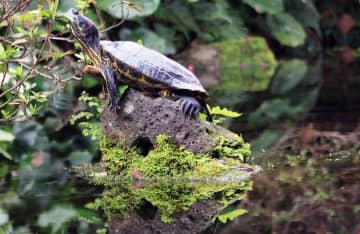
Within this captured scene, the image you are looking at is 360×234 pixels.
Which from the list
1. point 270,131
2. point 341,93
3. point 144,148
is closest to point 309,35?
point 341,93

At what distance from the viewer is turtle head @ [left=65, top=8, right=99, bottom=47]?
5137mm

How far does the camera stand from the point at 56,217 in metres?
4.07

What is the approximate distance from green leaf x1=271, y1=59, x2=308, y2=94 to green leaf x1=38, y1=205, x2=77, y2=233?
7076 millimetres

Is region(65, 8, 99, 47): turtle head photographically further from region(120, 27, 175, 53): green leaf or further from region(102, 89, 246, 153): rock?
region(120, 27, 175, 53): green leaf

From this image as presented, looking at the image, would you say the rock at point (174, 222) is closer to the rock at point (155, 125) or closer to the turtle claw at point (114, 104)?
the rock at point (155, 125)

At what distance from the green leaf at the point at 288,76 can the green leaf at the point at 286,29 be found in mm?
499

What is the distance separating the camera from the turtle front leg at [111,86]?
5.02 m

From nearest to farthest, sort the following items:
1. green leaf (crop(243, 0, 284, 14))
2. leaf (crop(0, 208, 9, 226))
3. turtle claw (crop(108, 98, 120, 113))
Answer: leaf (crop(0, 208, 9, 226))
turtle claw (crop(108, 98, 120, 113))
green leaf (crop(243, 0, 284, 14))

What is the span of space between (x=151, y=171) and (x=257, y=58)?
11045mm

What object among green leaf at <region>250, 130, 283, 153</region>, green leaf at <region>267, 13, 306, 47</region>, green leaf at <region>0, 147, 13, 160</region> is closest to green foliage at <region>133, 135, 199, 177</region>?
green leaf at <region>250, 130, 283, 153</region>

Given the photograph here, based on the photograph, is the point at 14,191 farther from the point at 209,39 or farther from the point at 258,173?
the point at 209,39

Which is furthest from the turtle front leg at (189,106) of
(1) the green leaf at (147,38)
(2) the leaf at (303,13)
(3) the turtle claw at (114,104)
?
(2) the leaf at (303,13)

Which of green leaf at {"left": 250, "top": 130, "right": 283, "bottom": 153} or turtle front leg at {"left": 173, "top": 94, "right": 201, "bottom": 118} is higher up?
turtle front leg at {"left": 173, "top": 94, "right": 201, "bottom": 118}

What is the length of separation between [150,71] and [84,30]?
548 mm
